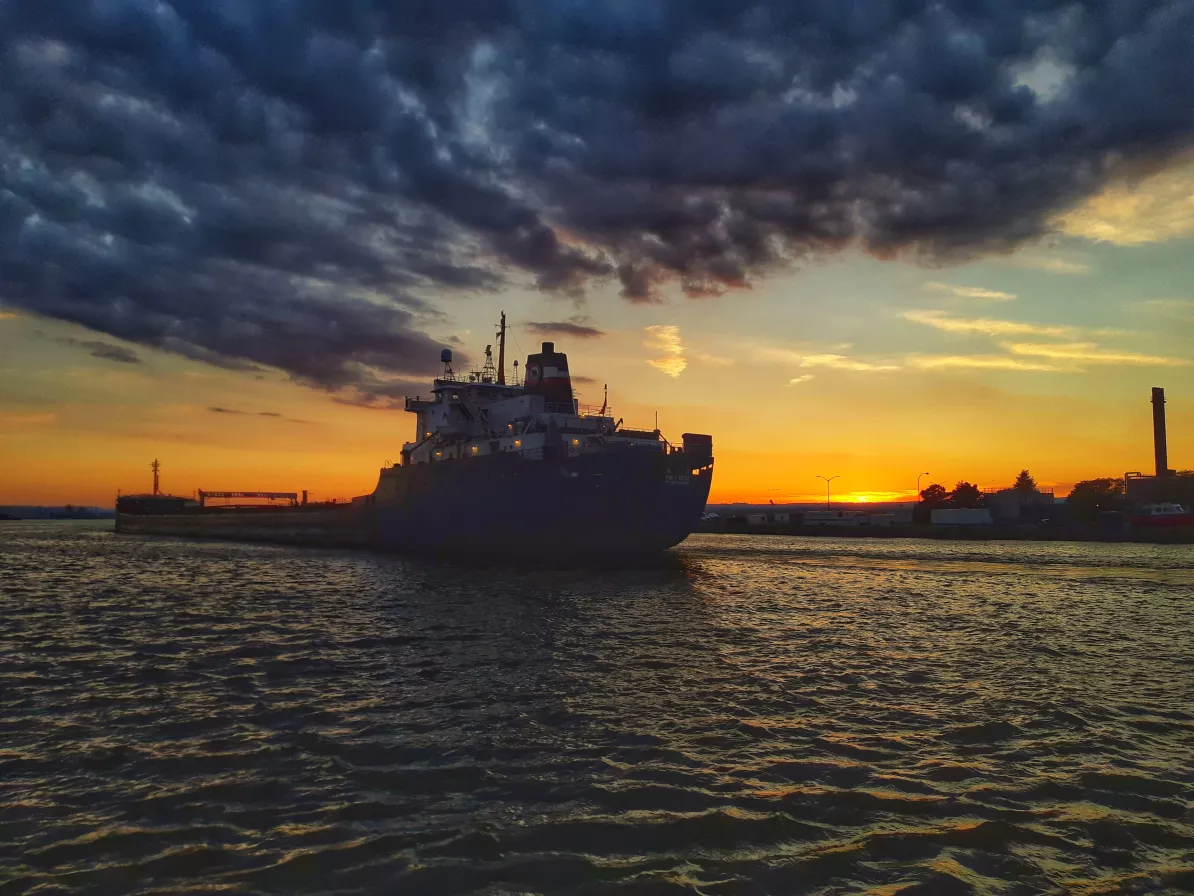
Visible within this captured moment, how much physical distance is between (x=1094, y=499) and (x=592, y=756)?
409ft

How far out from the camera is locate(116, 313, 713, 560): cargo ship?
115 ft

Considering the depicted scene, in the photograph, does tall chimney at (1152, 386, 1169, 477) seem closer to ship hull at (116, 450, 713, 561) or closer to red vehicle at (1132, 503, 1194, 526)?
red vehicle at (1132, 503, 1194, 526)

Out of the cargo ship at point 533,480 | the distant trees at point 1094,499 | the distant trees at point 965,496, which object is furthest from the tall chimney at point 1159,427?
the cargo ship at point 533,480

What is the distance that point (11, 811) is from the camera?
21.5 feet

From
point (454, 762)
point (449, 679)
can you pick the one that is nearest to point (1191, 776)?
point (454, 762)

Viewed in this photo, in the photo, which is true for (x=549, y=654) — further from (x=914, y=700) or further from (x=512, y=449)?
(x=512, y=449)

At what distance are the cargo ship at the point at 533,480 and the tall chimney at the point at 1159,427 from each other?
4178 inches

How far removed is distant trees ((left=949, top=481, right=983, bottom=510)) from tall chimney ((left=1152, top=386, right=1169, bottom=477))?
26.8 m

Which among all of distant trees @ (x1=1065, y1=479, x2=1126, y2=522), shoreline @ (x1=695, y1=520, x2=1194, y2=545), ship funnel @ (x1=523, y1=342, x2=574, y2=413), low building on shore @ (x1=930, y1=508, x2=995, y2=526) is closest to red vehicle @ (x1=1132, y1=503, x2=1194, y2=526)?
shoreline @ (x1=695, y1=520, x2=1194, y2=545)

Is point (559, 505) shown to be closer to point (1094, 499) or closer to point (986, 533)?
point (986, 533)

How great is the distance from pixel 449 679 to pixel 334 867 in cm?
683

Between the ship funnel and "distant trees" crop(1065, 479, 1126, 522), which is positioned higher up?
the ship funnel

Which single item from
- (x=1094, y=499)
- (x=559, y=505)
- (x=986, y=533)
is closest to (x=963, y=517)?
(x=1094, y=499)

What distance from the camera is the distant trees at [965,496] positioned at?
128 m
